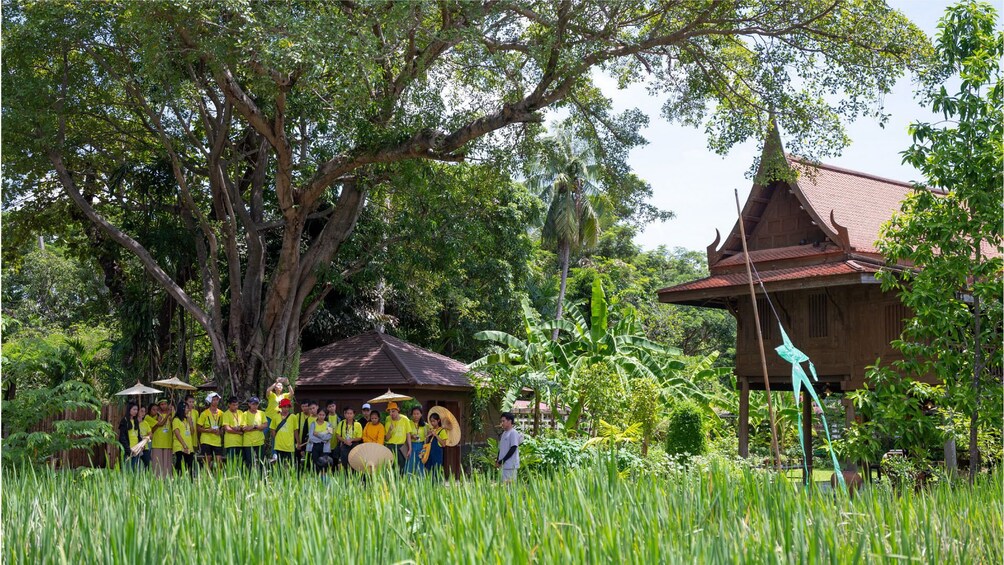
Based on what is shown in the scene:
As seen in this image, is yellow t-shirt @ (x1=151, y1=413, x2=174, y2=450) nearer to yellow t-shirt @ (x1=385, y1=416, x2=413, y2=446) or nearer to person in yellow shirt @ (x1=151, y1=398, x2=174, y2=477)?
person in yellow shirt @ (x1=151, y1=398, x2=174, y2=477)

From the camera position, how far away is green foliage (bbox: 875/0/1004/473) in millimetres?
9523

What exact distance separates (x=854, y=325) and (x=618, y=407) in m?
4.45

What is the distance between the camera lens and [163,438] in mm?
12758

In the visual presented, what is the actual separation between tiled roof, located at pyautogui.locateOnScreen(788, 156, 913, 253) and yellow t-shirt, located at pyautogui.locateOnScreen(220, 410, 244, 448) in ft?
34.7

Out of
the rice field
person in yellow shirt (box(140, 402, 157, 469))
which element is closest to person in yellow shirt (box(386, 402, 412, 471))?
person in yellow shirt (box(140, 402, 157, 469))

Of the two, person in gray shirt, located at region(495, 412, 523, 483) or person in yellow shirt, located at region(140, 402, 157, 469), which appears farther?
person in yellow shirt, located at region(140, 402, 157, 469)

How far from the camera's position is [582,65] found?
1422cm

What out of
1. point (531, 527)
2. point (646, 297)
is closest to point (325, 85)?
point (531, 527)

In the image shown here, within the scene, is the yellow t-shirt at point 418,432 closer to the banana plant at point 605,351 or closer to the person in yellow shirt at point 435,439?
the person in yellow shirt at point 435,439

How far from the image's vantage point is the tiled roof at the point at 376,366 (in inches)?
814

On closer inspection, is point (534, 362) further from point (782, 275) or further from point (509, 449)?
point (509, 449)

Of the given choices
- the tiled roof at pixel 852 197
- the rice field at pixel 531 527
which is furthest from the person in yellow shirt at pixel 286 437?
the tiled roof at pixel 852 197

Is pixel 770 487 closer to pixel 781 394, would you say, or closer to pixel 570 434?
pixel 570 434

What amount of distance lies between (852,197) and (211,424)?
12.7 metres
